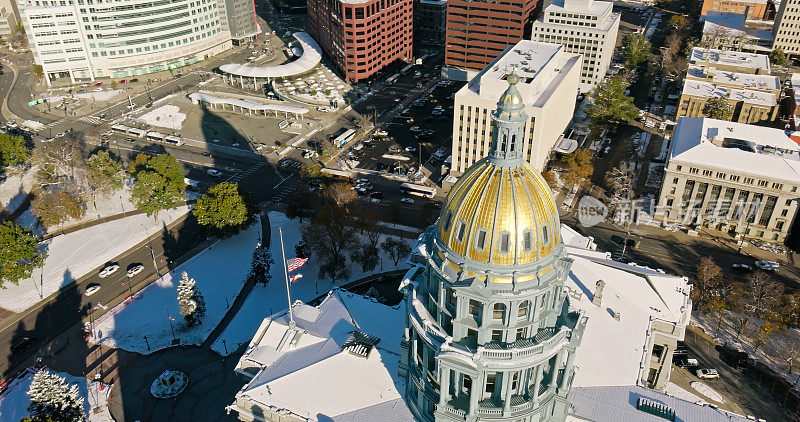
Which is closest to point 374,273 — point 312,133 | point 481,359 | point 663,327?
point 663,327

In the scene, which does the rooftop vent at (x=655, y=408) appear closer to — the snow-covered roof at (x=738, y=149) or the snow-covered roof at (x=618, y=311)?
the snow-covered roof at (x=618, y=311)

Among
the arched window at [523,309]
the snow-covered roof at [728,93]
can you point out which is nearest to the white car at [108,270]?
the arched window at [523,309]

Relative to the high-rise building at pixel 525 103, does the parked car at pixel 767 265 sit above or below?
below

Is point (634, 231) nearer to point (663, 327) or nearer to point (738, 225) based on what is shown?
point (738, 225)

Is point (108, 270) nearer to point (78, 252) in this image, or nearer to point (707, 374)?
point (78, 252)

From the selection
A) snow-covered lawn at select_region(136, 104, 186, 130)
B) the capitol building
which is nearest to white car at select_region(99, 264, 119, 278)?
the capitol building

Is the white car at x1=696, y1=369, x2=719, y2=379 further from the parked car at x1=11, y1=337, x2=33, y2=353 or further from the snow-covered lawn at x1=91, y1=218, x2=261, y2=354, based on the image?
the parked car at x1=11, y1=337, x2=33, y2=353

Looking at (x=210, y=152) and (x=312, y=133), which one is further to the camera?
(x=312, y=133)
